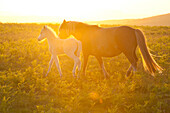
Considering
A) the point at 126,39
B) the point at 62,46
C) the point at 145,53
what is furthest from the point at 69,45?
the point at 145,53

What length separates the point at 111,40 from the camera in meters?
6.44

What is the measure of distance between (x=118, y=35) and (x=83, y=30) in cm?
171

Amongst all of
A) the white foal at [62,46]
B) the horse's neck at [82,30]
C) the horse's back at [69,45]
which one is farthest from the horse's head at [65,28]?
the horse's back at [69,45]

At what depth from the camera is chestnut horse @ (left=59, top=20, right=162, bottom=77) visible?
6.14 m

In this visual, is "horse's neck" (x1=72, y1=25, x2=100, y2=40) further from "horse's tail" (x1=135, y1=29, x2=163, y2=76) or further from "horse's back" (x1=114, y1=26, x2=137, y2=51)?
"horse's tail" (x1=135, y1=29, x2=163, y2=76)

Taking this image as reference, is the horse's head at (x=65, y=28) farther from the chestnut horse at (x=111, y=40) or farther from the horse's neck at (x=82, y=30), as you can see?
the horse's neck at (x=82, y=30)

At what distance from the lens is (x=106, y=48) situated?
6570mm

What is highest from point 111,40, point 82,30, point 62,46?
point 82,30

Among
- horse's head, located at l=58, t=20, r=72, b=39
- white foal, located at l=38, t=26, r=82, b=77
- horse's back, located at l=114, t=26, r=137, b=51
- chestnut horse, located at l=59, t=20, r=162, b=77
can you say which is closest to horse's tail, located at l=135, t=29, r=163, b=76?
chestnut horse, located at l=59, t=20, r=162, b=77

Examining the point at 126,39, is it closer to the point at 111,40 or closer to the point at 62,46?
the point at 111,40

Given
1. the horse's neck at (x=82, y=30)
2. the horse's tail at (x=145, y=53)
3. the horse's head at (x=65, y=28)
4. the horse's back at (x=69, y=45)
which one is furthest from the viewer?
the horse's head at (x=65, y=28)

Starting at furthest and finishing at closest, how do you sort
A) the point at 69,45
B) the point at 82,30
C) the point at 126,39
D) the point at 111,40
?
the point at 82,30 → the point at 69,45 → the point at 111,40 → the point at 126,39

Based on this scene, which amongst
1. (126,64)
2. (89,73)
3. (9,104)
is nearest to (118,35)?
(89,73)

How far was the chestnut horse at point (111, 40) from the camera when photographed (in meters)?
6.14
